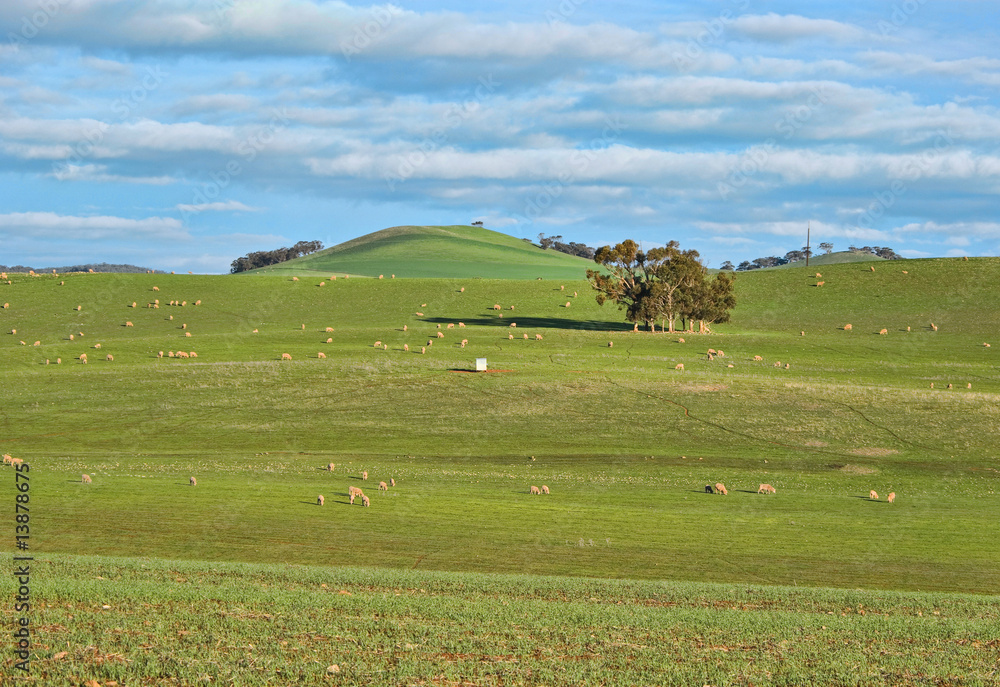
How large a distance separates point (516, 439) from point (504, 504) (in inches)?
656

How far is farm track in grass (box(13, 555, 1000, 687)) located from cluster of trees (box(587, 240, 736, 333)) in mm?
76989

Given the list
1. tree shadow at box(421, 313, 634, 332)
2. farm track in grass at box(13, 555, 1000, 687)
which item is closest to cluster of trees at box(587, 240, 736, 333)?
tree shadow at box(421, 313, 634, 332)

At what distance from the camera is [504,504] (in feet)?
108

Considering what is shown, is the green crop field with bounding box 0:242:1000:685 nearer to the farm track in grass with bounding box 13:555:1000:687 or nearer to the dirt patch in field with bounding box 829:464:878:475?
the farm track in grass with bounding box 13:555:1000:687

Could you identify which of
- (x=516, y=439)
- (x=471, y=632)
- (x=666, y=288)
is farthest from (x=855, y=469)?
(x=666, y=288)

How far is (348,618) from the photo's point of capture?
1505cm

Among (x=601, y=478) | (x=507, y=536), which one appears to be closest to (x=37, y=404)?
(x=601, y=478)

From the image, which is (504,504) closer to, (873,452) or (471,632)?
(471,632)

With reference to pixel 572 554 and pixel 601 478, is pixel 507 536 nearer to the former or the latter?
pixel 572 554

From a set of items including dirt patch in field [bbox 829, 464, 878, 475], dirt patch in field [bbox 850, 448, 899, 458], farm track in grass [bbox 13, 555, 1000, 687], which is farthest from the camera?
dirt patch in field [bbox 850, 448, 899, 458]

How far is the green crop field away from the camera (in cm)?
1375

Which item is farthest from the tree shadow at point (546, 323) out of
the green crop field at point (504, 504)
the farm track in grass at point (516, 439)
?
the green crop field at point (504, 504)

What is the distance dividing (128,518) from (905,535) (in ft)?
83.4

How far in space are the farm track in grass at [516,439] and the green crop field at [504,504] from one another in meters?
0.25
